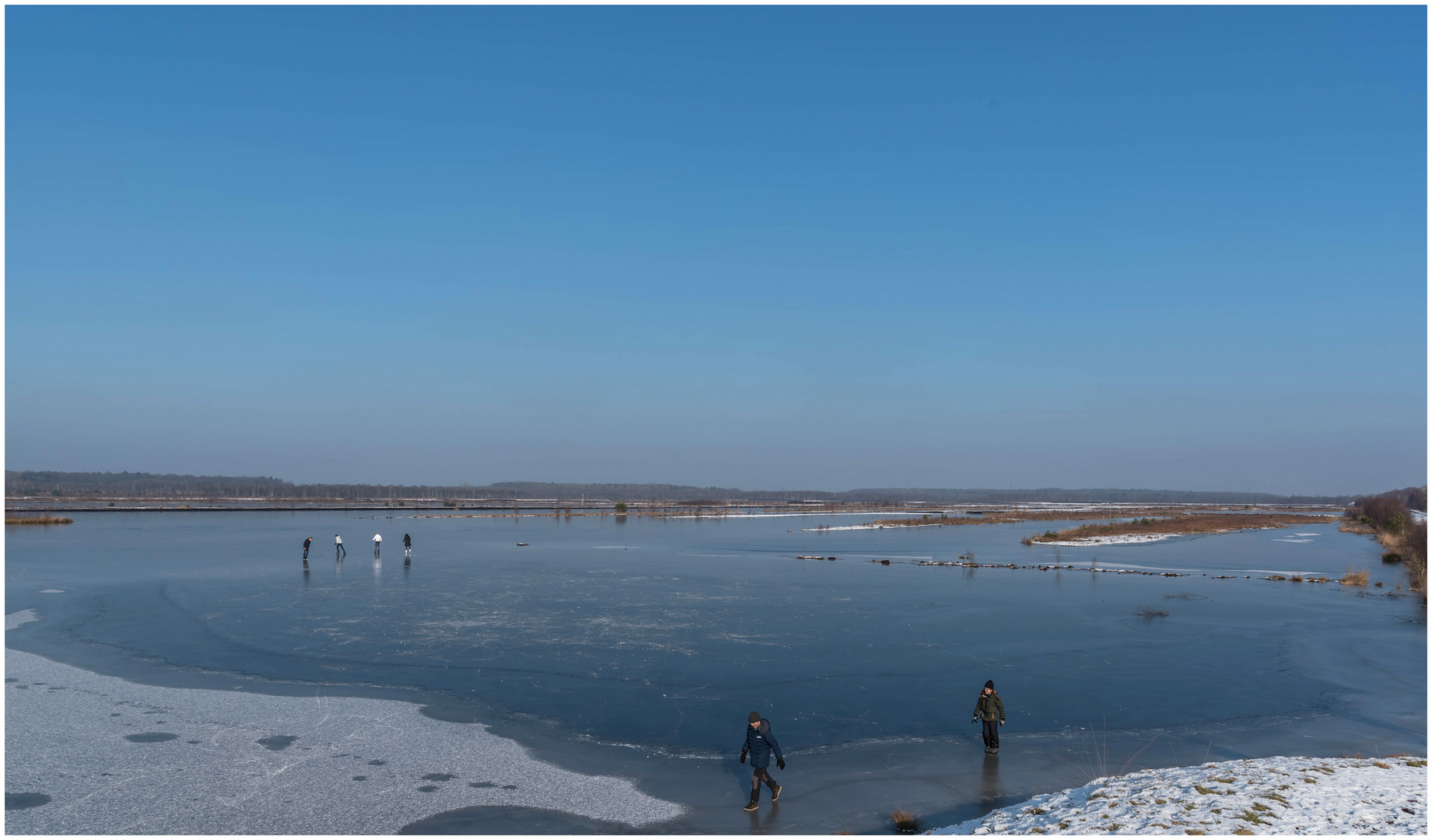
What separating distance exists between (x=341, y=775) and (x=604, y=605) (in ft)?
45.5

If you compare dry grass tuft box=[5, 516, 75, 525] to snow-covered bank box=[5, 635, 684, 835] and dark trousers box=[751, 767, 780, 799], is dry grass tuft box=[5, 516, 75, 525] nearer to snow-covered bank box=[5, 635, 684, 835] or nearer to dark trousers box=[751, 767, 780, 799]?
snow-covered bank box=[5, 635, 684, 835]

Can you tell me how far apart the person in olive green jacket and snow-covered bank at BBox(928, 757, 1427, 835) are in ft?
5.54

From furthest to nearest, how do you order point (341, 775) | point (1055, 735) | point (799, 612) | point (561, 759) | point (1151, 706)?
1. point (799, 612)
2. point (1151, 706)
3. point (1055, 735)
4. point (561, 759)
5. point (341, 775)

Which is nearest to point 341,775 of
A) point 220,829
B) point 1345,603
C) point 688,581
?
point 220,829

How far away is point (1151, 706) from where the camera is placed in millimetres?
14406

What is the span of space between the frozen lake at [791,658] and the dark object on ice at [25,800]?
0.35 meters

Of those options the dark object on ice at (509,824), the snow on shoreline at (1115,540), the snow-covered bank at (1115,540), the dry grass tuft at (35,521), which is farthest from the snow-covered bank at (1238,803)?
the dry grass tuft at (35,521)

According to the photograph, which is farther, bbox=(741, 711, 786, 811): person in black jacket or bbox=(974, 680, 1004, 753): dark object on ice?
bbox=(974, 680, 1004, 753): dark object on ice

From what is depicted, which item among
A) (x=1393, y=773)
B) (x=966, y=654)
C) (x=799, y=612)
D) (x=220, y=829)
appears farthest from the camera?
(x=799, y=612)

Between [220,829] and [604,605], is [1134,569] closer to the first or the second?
[604,605]

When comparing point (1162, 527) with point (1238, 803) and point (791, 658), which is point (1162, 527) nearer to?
point (791, 658)

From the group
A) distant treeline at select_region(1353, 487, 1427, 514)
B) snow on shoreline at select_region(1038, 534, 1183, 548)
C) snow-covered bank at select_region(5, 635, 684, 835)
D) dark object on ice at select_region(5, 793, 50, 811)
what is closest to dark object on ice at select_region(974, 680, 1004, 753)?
snow-covered bank at select_region(5, 635, 684, 835)

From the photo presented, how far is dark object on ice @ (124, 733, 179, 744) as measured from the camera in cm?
1180

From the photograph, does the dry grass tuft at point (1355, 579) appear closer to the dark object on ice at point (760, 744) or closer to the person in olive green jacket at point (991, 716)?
the person in olive green jacket at point (991, 716)
